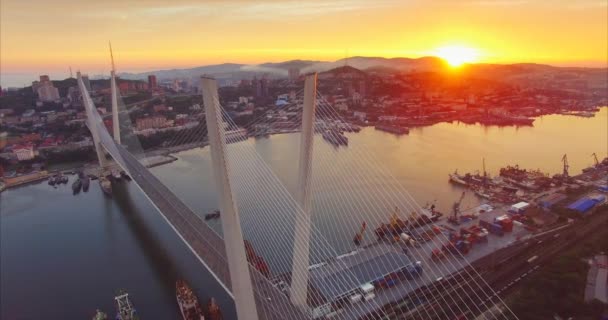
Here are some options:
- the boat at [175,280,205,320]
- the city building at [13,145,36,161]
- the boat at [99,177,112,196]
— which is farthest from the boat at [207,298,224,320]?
the city building at [13,145,36,161]

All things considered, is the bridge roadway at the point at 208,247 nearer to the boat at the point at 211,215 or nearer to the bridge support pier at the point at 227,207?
the bridge support pier at the point at 227,207

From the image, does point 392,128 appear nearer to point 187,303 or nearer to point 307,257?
point 187,303

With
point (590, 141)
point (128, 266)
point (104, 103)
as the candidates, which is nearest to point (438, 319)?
point (128, 266)

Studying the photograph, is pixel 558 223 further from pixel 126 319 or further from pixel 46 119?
pixel 46 119

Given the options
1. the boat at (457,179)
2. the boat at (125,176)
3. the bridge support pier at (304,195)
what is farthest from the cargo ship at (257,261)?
the boat at (125,176)

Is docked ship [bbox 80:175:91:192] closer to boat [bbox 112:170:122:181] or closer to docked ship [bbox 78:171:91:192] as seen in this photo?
docked ship [bbox 78:171:91:192]
